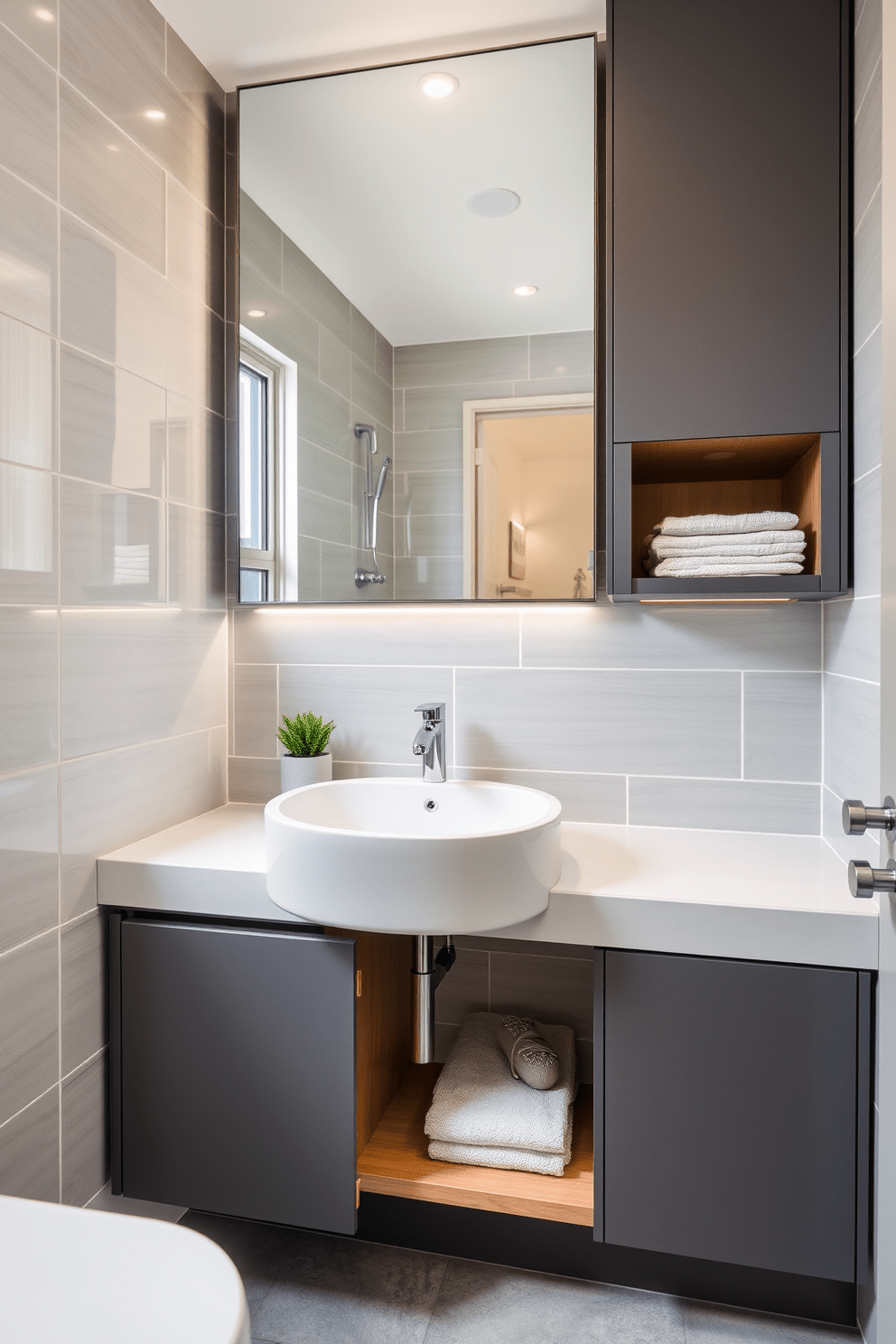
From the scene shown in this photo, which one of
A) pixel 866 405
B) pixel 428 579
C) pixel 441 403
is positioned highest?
pixel 441 403

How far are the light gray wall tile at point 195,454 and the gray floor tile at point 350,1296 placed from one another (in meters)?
1.50

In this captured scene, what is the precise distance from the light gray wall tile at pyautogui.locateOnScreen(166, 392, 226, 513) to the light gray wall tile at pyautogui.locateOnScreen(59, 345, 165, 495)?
39mm

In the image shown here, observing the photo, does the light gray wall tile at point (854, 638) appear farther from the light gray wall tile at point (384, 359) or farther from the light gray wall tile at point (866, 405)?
the light gray wall tile at point (384, 359)

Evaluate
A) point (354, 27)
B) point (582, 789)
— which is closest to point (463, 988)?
point (582, 789)

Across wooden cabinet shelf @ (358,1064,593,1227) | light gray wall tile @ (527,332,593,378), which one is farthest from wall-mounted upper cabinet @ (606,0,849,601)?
wooden cabinet shelf @ (358,1064,593,1227)

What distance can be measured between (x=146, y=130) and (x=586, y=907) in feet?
5.43

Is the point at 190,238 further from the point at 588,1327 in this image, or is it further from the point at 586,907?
the point at 588,1327

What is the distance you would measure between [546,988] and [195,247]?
1790 mm

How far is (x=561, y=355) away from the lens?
5.48ft

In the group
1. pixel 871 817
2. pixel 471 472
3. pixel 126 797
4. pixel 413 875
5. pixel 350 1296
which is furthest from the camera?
pixel 471 472

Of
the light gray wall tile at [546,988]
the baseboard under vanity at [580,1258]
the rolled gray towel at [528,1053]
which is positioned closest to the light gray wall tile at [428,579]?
the light gray wall tile at [546,988]

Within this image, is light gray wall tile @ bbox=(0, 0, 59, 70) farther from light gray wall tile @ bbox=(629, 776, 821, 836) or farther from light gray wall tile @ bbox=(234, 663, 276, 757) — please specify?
light gray wall tile @ bbox=(629, 776, 821, 836)

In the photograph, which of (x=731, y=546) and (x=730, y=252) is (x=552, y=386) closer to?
(x=730, y=252)

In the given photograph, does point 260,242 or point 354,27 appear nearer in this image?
point 354,27
